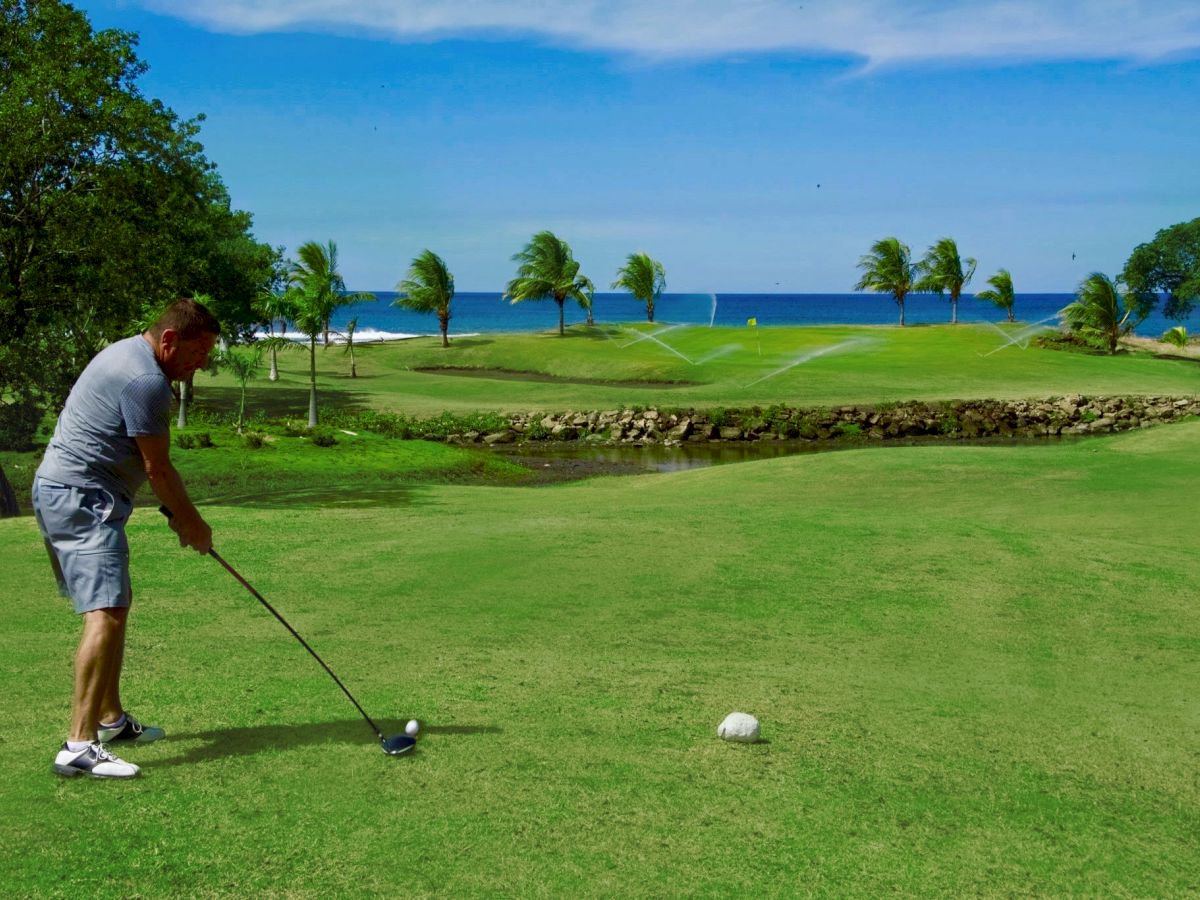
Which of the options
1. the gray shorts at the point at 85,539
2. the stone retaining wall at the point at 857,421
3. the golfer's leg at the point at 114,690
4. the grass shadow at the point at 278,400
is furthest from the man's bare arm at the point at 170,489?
the grass shadow at the point at 278,400

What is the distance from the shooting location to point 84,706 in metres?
5.49

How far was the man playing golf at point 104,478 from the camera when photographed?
18.1 ft

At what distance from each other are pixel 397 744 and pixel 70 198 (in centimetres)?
1676

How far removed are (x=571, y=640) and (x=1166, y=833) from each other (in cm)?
419

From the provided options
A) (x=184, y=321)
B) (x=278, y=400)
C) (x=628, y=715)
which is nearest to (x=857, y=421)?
(x=278, y=400)

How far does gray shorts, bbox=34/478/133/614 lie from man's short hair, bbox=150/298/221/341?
0.81 meters

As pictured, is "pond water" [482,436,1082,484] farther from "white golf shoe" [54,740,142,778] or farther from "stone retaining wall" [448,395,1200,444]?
"white golf shoe" [54,740,142,778]

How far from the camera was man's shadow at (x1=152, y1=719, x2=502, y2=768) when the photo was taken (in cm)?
575

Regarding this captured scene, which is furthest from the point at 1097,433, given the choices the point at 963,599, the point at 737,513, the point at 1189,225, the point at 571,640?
the point at 1189,225

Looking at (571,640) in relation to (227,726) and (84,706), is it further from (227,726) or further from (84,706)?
(84,706)

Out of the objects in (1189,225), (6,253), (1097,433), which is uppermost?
(1189,225)

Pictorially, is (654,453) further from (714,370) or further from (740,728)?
(740,728)

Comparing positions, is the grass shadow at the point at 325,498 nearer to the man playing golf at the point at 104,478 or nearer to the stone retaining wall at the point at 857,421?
the man playing golf at the point at 104,478

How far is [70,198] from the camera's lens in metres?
19.6
